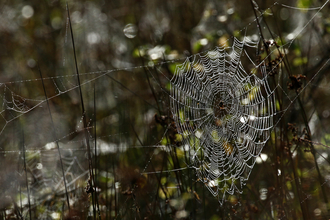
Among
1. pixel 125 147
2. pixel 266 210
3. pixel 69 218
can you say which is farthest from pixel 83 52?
pixel 266 210

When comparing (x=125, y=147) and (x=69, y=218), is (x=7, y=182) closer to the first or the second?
(x=69, y=218)

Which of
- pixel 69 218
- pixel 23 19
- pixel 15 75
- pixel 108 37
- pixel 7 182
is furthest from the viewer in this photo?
pixel 23 19

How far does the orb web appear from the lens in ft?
9.38

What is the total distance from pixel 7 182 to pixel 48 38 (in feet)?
8.12

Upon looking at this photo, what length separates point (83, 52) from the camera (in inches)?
166

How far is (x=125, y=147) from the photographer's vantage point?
298 cm

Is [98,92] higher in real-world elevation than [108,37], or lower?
lower

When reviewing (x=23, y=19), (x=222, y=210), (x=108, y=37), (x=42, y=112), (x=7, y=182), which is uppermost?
(x=23, y=19)

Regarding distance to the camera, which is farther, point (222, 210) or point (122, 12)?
point (122, 12)

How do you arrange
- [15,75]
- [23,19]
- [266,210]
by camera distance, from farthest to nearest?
[23,19]
[15,75]
[266,210]

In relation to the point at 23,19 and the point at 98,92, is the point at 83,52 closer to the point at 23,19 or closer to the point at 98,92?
the point at 98,92

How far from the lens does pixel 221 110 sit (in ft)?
11.4

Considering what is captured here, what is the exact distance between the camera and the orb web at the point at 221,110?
286cm

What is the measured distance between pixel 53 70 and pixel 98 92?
0.80 metres
